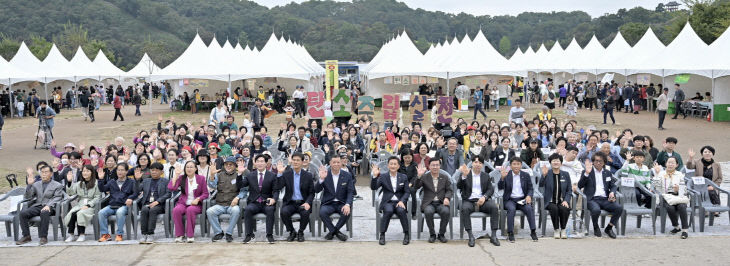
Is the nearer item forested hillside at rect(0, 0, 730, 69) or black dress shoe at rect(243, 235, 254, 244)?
black dress shoe at rect(243, 235, 254, 244)

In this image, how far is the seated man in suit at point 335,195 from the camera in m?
7.96

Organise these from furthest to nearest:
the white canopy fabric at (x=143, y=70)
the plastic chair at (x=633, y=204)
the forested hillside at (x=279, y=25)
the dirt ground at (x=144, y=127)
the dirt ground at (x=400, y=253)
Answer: the forested hillside at (x=279, y=25) → the white canopy fabric at (x=143, y=70) → the dirt ground at (x=144, y=127) → the plastic chair at (x=633, y=204) → the dirt ground at (x=400, y=253)

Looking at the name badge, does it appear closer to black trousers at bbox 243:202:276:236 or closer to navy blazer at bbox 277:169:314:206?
navy blazer at bbox 277:169:314:206

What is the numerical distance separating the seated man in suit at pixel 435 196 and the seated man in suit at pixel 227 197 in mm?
2292

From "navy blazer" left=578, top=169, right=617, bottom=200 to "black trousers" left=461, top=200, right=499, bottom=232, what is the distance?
1234mm

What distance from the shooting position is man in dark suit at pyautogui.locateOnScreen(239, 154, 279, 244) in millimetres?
7934

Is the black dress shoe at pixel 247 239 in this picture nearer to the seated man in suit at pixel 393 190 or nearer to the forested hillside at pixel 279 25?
the seated man in suit at pixel 393 190

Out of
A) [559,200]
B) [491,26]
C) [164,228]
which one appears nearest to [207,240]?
[164,228]

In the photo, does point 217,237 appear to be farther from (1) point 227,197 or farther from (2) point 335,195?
(2) point 335,195

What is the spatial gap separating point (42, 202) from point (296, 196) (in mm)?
3287

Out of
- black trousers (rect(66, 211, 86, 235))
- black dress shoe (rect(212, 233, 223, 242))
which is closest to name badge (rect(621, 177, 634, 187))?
black dress shoe (rect(212, 233, 223, 242))

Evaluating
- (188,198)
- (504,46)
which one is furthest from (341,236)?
(504,46)

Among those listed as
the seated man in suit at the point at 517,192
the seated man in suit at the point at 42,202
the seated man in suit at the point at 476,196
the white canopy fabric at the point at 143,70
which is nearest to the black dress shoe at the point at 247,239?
the seated man in suit at the point at 42,202

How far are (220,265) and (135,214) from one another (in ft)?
5.82
